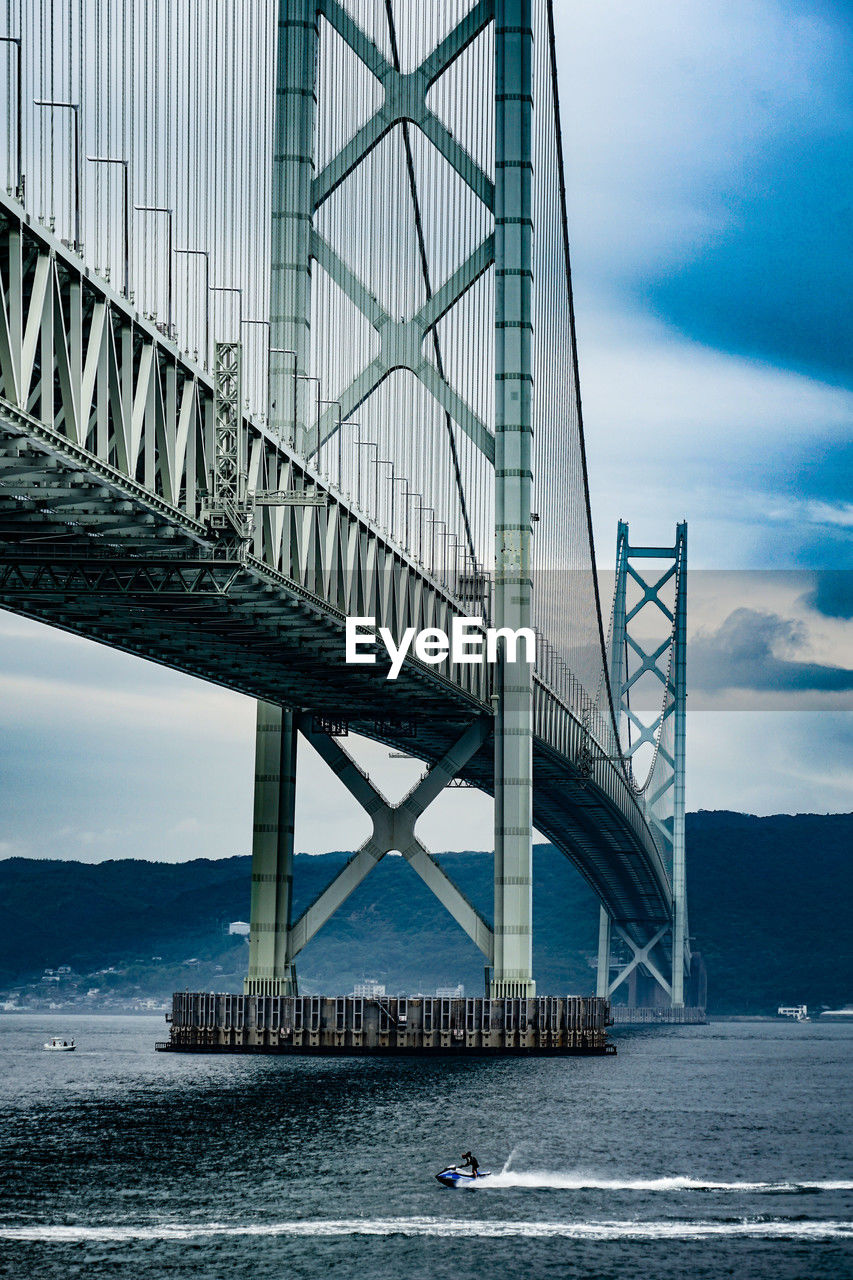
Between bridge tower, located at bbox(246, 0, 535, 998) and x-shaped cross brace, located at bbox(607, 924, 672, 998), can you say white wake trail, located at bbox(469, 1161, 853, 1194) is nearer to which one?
bridge tower, located at bbox(246, 0, 535, 998)

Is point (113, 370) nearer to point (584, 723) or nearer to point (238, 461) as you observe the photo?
point (238, 461)

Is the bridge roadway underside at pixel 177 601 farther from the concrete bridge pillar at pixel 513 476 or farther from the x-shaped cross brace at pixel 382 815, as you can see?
the concrete bridge pillar at pixel 513 476

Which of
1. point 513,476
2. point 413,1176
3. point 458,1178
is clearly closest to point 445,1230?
point 458,1178

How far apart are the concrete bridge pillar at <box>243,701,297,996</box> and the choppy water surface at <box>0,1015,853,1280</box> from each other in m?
3.72

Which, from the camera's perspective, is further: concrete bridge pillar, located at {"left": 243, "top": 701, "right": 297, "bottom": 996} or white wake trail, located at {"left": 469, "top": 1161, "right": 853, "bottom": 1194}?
concrete bridge pillar, located at {"left": 243, "top": 701, "right": 297, "bottom": 996}

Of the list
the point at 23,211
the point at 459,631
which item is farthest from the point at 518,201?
the point at 23,211

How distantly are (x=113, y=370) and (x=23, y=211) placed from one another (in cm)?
466

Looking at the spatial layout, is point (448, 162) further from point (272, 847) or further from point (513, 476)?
point (272, 847)

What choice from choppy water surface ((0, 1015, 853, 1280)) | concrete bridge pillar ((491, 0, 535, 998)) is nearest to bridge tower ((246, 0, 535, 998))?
concrete bridge pillar ((491, 0, 535, 998))

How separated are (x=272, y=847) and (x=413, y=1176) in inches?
1179

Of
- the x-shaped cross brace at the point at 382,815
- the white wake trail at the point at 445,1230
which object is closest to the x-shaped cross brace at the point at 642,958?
the x-shaped cross brace at the point at 382,815

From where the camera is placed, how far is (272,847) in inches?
2699

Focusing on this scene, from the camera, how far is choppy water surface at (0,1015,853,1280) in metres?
31.5

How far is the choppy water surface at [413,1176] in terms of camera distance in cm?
3152
